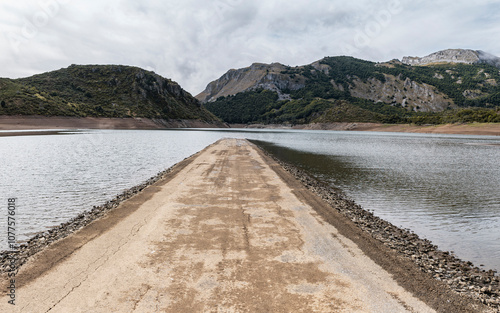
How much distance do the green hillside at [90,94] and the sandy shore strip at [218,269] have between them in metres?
113

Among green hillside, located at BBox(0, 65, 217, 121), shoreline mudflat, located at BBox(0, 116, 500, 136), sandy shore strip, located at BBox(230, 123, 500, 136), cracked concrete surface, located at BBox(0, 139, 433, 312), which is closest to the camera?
cracked concrete surface, located at BBox(0, 139, 433, 312)

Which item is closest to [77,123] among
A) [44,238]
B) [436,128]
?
[44,238]

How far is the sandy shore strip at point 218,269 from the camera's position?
5.90 m

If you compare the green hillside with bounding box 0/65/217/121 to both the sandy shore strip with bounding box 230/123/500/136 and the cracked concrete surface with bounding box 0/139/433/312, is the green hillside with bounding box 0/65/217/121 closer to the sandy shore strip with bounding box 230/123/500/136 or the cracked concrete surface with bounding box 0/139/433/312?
the cracked concrete surface with bounding box 0/139/433/312

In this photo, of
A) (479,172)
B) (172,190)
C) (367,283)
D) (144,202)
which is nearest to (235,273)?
(367,283)

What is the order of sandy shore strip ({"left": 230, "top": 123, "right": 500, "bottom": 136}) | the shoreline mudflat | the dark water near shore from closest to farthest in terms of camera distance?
the dark water near shore < the shoreline mudflat < sandy shore strip ({"left": 230, "top": 123, "right": 500, "bottom": 136})

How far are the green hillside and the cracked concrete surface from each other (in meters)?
114

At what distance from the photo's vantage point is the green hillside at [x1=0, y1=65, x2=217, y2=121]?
350 feet

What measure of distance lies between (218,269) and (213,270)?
132 mm

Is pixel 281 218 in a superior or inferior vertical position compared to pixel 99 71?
inferior

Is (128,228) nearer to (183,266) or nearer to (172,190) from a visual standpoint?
(183,266)

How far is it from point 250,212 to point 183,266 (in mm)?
5761

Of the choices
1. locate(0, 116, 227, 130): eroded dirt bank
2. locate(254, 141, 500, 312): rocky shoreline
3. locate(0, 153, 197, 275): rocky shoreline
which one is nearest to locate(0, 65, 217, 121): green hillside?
locate(0, 116, 227, 130): eroded dirt bank

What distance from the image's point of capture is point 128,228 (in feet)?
34.8
